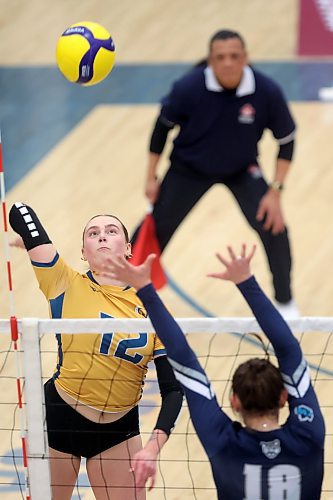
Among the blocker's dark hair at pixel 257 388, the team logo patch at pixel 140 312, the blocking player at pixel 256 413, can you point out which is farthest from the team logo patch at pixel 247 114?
the blocker's dark hair at pixel 257 388

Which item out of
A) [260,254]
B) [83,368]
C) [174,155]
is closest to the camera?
[83,368]

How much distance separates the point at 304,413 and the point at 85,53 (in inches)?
134

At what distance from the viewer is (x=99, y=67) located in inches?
276

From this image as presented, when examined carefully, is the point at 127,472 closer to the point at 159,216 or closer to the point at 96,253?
the point at 96,253

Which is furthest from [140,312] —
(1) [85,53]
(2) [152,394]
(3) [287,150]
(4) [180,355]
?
(3) [287,150]

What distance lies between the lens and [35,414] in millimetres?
5121

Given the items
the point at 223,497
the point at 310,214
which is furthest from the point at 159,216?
the point at 223,497

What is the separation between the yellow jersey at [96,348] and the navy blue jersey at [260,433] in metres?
0.97

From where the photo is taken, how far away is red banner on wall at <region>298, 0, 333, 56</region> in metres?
14.0

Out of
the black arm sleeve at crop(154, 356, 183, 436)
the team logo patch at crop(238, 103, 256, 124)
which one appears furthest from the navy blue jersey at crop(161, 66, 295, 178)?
the black arm sleeve at crop(154, 356, 183, 436)

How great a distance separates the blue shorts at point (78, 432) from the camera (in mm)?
5434

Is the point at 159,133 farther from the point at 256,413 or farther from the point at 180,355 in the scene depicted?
the point at 256,413

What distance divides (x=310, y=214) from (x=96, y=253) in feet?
18.3

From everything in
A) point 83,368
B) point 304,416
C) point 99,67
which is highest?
point 99,67
